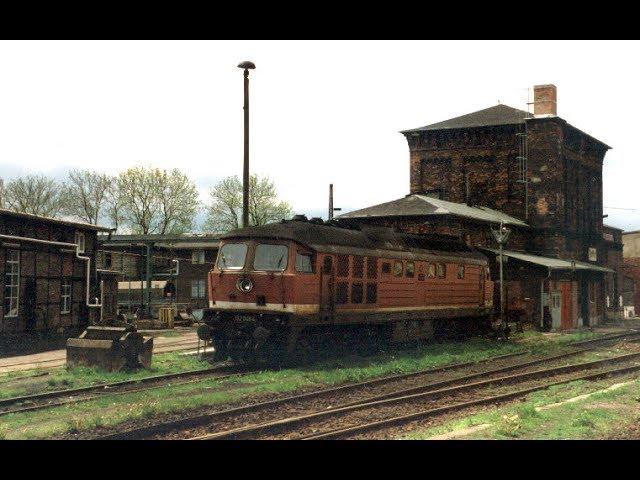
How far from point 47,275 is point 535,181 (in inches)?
1102

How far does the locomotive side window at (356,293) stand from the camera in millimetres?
18141

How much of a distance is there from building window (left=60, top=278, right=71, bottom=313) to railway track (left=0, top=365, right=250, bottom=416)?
10.5 metres

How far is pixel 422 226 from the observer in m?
33.3

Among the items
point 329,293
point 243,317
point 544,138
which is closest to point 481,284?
point 329,293

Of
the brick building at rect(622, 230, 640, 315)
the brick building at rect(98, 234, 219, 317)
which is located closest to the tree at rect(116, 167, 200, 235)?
the brick building at rect(98, 234, 219, 317)

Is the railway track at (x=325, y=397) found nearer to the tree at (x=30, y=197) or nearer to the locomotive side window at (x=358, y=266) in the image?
the locomotive side window at (x=358, y=266)

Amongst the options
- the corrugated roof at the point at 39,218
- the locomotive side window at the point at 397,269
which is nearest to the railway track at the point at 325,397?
the locomotive side window at the point at 397,269

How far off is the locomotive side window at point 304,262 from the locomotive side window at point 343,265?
1.05m

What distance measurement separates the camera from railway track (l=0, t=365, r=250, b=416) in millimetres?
11987

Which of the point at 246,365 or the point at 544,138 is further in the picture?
the point at 544,138

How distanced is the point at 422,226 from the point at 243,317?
59.0 feet

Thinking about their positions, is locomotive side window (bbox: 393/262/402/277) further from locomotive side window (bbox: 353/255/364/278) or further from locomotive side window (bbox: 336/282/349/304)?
locomotive side window (bbox: 336/282/349/304)

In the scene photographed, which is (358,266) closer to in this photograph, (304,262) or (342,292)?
(342,292)
